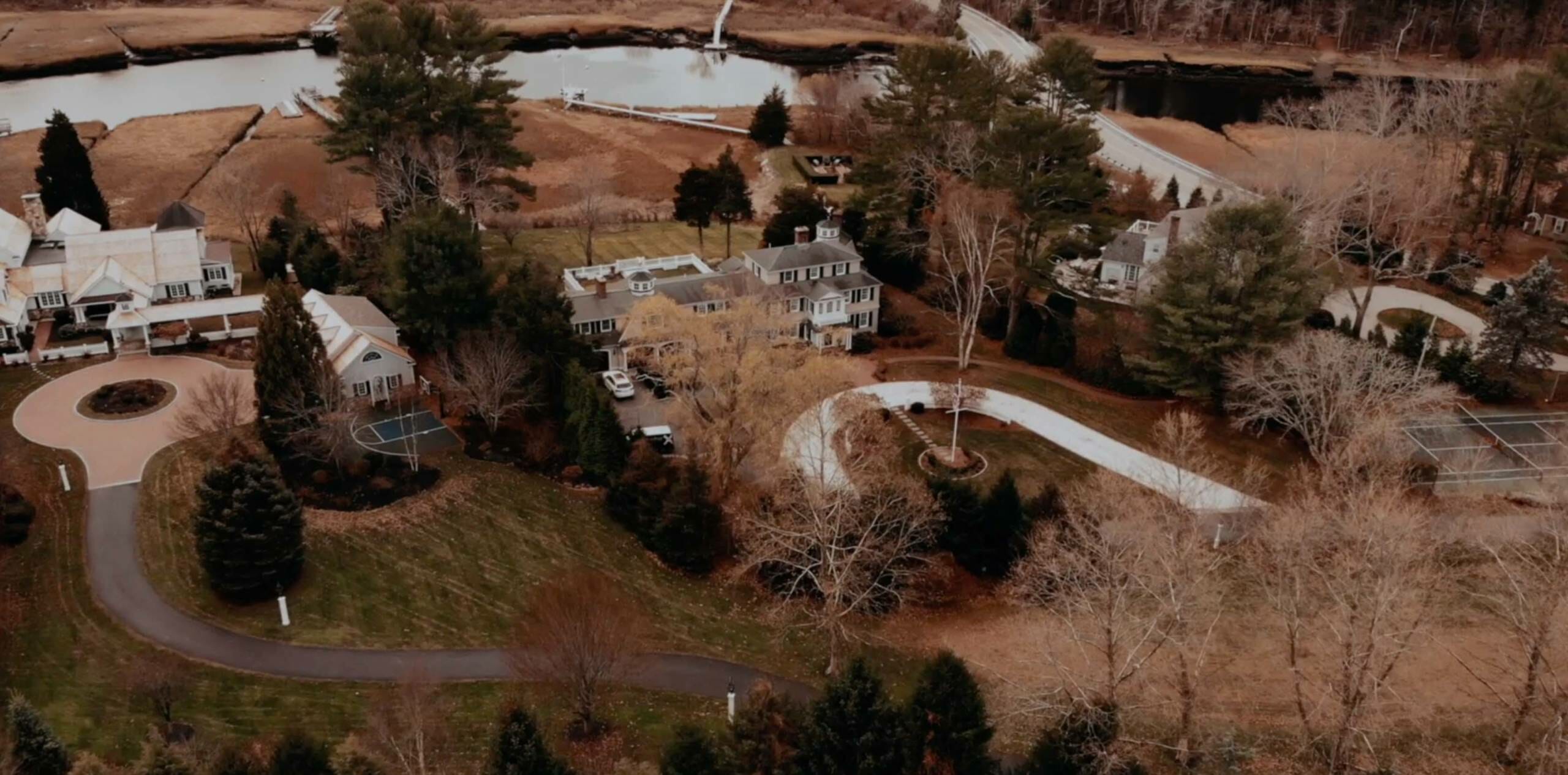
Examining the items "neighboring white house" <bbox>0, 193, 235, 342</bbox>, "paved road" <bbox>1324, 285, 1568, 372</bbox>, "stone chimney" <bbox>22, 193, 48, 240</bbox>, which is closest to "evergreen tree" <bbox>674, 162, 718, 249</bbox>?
"neighboring white house" <bbox>0, 193, 235, 342</bbox>

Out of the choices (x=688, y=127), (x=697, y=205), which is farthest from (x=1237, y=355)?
(x=688, y=127)

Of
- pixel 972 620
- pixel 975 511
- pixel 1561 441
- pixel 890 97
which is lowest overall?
pixel 972 620

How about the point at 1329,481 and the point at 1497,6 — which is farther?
the point at 1497,6

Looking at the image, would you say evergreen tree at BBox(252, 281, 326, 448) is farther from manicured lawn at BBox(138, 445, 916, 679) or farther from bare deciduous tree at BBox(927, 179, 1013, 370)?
bare deciduous tree at BBox(927, 179, 1013, 370)

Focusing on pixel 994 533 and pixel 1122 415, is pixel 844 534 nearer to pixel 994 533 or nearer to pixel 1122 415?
pixel 994 533

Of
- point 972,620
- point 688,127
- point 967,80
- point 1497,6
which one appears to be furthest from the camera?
point 1497,6

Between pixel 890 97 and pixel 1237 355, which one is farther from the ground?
pixel 890 97

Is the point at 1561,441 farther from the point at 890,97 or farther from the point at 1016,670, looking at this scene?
the point at 890,97
